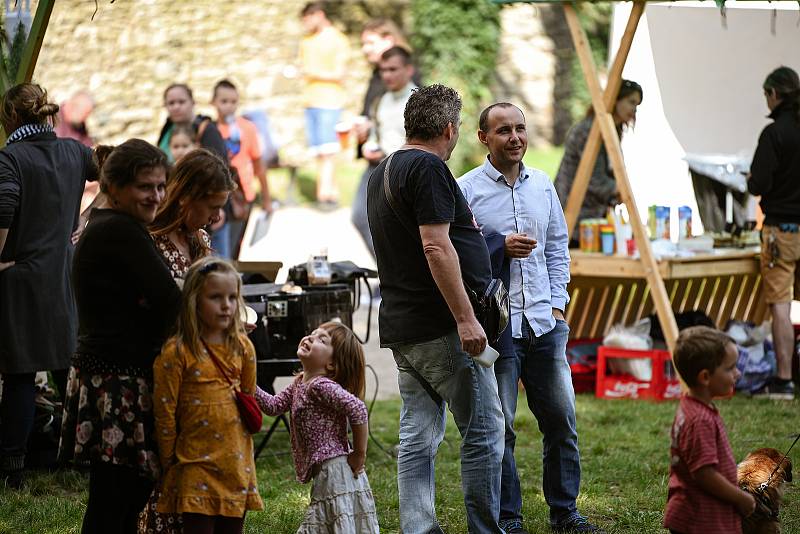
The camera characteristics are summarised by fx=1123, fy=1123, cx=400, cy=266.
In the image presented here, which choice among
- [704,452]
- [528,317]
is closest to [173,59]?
[528,317]

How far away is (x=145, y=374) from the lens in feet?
11.2

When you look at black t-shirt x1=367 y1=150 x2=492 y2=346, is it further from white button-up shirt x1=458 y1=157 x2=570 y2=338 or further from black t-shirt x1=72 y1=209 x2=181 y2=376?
black t-shirt x1=72 y1=209 x2=181 y2=376

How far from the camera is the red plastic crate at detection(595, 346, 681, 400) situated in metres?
7.45

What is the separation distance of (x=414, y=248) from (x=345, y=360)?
48 cm

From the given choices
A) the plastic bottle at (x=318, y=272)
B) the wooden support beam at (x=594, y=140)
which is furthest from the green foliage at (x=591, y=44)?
the plastic bottle at (x=318, y=272)

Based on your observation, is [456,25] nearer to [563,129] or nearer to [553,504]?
[563,129]

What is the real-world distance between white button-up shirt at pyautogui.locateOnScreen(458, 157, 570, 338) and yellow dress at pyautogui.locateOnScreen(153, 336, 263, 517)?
4.86 feet

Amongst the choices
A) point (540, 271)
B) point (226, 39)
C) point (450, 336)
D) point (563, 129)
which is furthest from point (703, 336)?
point (563, 129)

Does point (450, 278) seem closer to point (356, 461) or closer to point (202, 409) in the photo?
point (356, 461)

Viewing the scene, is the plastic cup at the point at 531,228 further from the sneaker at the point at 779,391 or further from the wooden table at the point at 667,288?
the sneaker at the point at 779,391

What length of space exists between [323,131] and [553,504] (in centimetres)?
1103

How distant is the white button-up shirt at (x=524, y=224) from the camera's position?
14.9 feet

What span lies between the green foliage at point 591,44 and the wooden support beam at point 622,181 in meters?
10.1

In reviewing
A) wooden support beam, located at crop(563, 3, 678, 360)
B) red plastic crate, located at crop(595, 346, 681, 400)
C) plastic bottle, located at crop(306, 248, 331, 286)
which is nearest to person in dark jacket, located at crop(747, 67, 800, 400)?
red plastic crate, located at crop(595, 346, 681, 400)
